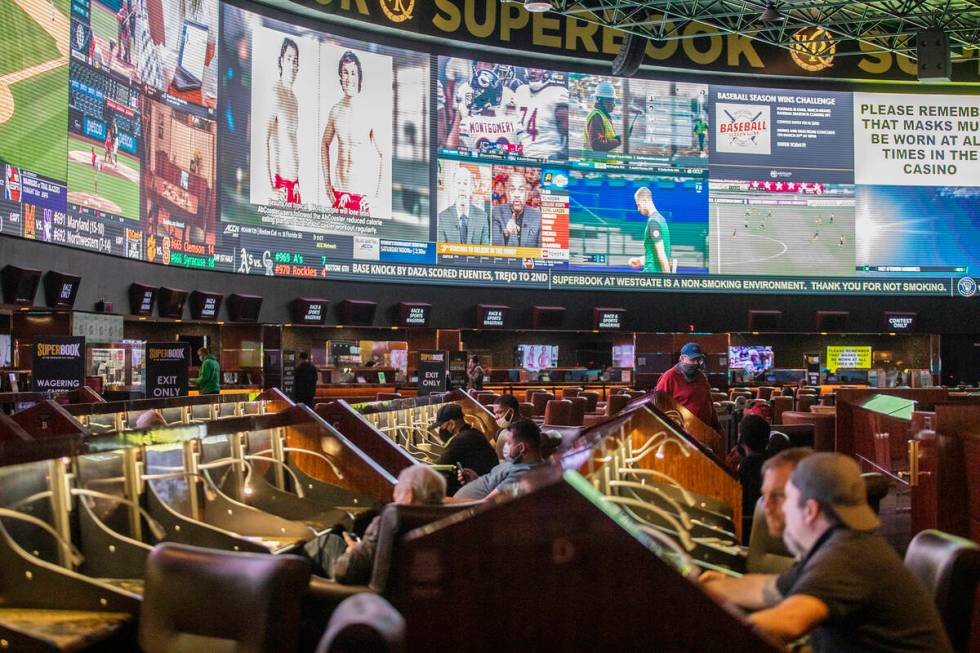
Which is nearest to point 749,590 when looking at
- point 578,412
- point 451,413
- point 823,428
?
point 451,413

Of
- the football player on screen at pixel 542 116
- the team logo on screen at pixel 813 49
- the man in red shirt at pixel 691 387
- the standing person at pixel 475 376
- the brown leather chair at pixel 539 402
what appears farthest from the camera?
the team logo on screen at pixel 813 49

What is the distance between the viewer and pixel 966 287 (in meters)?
21.3

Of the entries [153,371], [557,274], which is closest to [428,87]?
[557,274]

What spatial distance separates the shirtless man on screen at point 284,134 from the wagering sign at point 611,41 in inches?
42.4

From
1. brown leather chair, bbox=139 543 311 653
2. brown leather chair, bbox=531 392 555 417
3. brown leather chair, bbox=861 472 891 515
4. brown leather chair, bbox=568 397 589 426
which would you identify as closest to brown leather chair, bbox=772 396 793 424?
brown leather chair, bbox=568 397 589 426

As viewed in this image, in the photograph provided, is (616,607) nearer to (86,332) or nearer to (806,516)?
(806,516)

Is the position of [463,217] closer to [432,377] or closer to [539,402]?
[432,377]

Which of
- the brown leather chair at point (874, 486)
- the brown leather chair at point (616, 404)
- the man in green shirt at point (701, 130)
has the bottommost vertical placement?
the brown leather chair at point (616, 404)

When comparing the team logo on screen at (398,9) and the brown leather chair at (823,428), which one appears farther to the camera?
the team logo on screen at (398,9)

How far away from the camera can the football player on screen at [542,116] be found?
19875 millimetres

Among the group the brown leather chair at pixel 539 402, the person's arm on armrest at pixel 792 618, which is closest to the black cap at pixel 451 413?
the person's arm on armrest at pixel 792 618

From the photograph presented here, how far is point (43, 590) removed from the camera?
9.51ft

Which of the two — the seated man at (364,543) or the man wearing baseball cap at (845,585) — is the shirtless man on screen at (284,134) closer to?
the seated man at (364,543)

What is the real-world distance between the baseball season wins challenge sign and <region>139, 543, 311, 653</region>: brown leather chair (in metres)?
7.47
